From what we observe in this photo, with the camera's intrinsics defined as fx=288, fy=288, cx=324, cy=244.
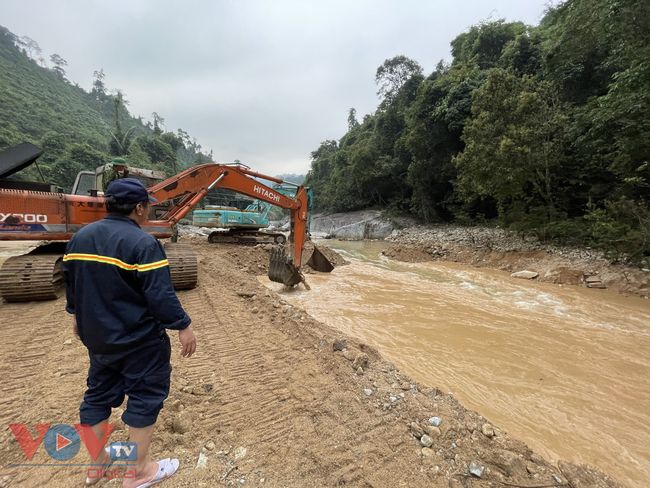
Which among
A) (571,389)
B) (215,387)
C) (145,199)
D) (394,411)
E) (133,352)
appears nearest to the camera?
(133,352)

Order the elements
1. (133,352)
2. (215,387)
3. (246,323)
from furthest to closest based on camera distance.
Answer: (246,323)
(215,387)
(133,352)

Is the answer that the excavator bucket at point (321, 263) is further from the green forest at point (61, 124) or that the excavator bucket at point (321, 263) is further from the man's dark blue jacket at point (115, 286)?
the green forest at point (61, 124)

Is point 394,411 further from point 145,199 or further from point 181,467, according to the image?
point 145,199

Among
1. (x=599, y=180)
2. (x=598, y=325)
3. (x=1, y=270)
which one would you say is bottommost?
(x=598, y=325)

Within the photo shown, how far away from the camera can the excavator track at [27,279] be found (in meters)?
4.11

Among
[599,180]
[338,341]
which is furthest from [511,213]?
[338,341]

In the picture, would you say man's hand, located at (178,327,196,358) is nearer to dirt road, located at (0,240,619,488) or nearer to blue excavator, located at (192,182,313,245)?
dirt road, located at (0,240,619,488)

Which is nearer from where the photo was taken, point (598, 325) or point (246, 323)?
point (246, 323)

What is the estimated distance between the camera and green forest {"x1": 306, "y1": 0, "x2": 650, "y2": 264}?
25.1ft

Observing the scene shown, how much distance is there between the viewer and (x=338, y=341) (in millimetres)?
3145

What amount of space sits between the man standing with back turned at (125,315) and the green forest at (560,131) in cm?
1070

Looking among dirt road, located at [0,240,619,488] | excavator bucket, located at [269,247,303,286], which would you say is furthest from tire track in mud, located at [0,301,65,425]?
excavator bucket, located at [269,247,303,286]

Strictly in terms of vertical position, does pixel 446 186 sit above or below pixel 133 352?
above

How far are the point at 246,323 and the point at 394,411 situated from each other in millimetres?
2379
